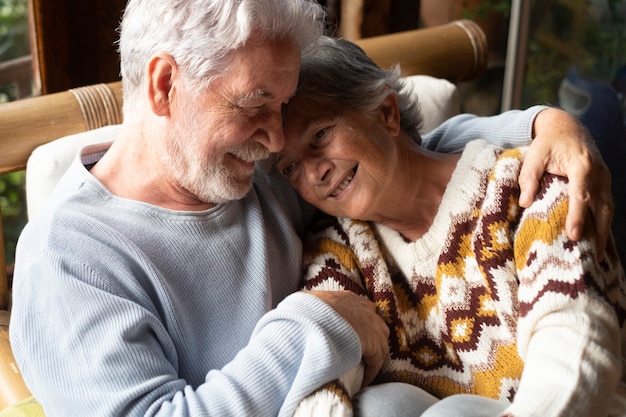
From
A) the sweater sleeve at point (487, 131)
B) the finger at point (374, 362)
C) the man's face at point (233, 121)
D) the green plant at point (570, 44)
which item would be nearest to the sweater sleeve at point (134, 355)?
the finger at point (374, 362)

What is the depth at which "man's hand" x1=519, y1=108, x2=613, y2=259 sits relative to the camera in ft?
5.19

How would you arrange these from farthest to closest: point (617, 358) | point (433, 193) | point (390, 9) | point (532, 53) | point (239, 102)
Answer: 1. point (532, 53)
2. point (390, 9)
3. point (433, 193)
4. point (239, 102)
5. point (617, 358)

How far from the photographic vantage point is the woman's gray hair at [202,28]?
151 centimetres

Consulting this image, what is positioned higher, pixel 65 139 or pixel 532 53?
pixel 65 139

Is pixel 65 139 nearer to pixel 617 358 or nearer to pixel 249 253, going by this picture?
pixel 249 253

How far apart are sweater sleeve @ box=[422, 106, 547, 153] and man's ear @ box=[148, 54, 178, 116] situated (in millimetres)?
753

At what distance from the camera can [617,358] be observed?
146 centimetres

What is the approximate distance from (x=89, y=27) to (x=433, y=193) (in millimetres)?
1590

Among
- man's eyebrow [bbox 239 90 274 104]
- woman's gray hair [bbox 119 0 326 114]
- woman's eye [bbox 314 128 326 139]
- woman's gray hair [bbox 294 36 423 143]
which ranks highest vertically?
woman's gray hair [bbox 119 0 326 114]

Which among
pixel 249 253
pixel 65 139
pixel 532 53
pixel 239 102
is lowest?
pixel 532 53

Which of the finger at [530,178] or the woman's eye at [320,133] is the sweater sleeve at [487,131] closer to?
the finger at [530,178]

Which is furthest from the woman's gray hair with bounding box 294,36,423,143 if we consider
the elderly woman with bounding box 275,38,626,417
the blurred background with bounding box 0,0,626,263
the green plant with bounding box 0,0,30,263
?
the green plant with bounding box 0,0,30,263

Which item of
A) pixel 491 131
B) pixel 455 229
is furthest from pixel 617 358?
pixel 491 131

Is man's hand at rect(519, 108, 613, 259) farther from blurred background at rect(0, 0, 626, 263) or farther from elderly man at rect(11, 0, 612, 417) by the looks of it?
blurred background at rect(0, 0, 626, 263)
